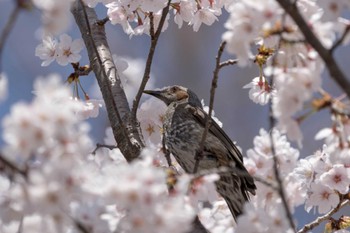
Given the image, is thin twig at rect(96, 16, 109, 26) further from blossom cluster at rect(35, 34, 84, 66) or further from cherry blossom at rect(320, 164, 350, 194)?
cherry blossom at rect(320, 164, 350, 194)

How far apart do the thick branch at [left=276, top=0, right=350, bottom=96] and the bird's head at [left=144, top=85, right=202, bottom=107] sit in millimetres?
2256

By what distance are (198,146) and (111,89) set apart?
639 millimetres

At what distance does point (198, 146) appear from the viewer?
341 centimetres

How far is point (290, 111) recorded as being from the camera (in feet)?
5.25

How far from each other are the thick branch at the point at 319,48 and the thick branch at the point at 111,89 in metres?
1.03

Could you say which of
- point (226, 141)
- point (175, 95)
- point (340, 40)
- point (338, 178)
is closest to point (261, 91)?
point (338, 178)

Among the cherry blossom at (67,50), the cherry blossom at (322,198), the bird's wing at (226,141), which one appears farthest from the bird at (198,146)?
the cherry blossom at (67,50)

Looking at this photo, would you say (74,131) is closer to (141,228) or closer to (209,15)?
(141,228)

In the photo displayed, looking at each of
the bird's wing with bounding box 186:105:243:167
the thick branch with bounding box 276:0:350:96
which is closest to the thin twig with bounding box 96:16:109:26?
the bird's wing with bounding box 186:105:243:167

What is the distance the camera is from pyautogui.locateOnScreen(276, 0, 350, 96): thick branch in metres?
1.46

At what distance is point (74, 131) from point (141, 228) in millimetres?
243

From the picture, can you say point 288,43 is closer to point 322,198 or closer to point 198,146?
point 322,198

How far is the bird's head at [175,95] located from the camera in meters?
3.83

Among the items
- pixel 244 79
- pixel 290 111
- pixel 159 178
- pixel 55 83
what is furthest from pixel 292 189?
pixel 244 79
